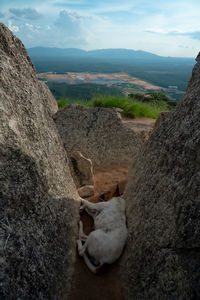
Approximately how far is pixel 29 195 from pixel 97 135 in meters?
3.93

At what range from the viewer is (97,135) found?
20.9 ft

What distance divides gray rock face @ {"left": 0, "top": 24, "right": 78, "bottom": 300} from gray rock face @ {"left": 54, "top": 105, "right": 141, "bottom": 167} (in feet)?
8.59

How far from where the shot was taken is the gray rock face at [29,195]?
7.14 feet

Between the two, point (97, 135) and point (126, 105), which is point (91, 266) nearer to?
point (97, 135)

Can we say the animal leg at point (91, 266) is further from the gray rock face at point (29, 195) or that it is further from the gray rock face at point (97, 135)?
the gray rock face at point (97, 135)

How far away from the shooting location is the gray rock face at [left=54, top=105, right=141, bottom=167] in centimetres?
625

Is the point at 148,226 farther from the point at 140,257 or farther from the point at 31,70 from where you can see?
the point at 31,70

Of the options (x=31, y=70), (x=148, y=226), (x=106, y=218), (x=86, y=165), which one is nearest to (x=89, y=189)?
(x=86, y=165)

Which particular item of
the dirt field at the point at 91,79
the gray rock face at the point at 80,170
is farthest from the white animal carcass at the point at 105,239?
the dirt field at the point at 91,79

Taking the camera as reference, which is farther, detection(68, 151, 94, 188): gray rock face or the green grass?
the green grass

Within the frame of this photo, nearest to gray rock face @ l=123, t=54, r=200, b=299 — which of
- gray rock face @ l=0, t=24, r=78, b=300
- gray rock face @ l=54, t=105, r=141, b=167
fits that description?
gray rock face @ l=0, t=24, r=78, b=300

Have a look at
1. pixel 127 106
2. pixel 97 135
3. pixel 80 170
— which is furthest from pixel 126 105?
pixel 80 170

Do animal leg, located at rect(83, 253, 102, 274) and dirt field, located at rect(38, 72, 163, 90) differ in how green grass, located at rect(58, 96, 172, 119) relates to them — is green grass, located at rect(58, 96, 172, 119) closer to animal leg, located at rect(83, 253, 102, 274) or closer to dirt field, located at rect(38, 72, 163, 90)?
animal leg, located at rect(83, 253, 102, 274)

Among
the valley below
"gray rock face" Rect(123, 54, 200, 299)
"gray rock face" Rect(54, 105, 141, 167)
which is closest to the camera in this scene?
"gray rock face" Rect(123, 54, 200, 299)
